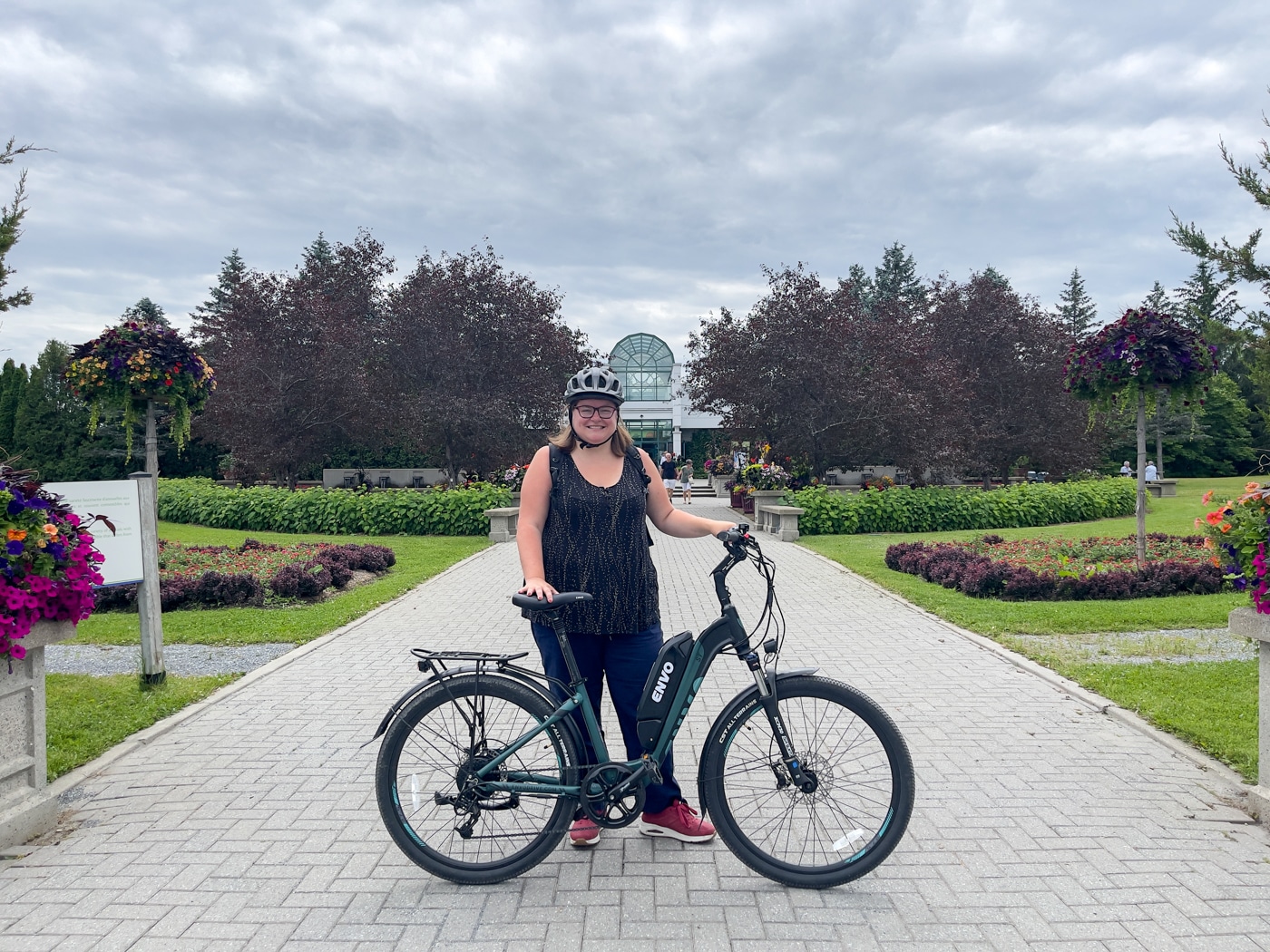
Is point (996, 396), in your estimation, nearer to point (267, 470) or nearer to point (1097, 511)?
point (1097, 511)

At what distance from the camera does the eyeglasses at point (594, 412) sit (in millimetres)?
3516

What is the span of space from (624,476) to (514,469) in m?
20.9

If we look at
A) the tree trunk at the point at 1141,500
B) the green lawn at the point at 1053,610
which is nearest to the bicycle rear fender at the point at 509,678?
the green lawn at the point at 1053,610

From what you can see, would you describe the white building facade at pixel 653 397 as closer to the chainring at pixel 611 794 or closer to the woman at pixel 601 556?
the woman at pixel 601 556

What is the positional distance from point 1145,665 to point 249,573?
9.19m

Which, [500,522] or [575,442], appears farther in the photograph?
[500,522]

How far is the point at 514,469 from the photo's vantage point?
79.6 ft

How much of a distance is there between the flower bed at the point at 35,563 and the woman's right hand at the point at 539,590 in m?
2.09

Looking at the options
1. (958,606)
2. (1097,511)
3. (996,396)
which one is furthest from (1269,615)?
(996,396)

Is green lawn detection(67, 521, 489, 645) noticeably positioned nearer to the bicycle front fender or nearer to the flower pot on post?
the bicycle front fender

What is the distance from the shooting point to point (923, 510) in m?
18.8

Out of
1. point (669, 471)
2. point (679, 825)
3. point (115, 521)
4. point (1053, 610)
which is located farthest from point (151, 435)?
point (669, 471)

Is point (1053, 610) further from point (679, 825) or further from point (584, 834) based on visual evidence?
point (584, 834)

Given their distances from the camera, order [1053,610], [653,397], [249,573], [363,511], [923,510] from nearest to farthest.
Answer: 1. [1053,610]
2. [249,573]
3. [363,511]
4. [923,510]
5. [653,397]
